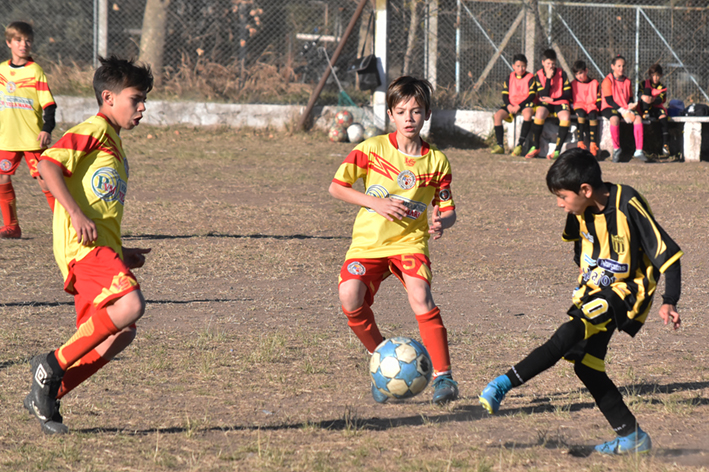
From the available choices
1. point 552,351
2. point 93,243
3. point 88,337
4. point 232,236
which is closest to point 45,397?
point 88,337

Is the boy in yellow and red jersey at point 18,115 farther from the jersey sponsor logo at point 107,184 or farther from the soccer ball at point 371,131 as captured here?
the soccer ball at point 371,131

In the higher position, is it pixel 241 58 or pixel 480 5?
pixel 480 5

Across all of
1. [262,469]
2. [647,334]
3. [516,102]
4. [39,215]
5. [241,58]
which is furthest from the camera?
[241,58]

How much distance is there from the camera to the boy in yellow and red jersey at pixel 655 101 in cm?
1417

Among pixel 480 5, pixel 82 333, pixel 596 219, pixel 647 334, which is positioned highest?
pixel 480 5

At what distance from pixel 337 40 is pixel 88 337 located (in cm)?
1316

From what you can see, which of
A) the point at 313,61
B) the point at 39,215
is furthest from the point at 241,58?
the point at 39,215

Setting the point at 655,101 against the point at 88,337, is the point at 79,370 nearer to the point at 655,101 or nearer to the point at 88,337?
the point at 88,337

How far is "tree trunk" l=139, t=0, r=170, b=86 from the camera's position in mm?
15641

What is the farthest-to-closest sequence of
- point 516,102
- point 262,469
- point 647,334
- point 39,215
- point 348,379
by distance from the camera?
1. point 516,102
2. point 39,215
3. point 647,334
4. point 348,379
5. point 262,469

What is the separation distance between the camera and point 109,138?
3475mm

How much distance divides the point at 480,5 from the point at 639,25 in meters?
3.28

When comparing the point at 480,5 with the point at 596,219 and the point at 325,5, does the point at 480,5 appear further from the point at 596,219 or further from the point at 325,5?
the point at 596,219

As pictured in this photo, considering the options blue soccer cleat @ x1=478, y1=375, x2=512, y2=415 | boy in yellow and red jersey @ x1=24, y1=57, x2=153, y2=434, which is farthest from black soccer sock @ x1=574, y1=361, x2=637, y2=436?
boy in yellow and red jersey @ x1=24, y1=57, x2=153, y2=434
